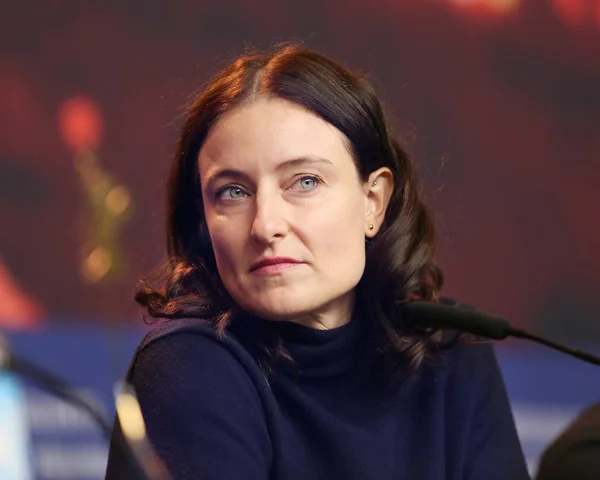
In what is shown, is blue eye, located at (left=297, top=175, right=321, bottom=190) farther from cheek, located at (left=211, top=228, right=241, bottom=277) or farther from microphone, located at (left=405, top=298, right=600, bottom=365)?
microphone, located at (left=405, top=298, right=600, bottom=365)

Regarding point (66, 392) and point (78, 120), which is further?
point (78, 120)

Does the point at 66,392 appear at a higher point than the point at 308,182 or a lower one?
lower

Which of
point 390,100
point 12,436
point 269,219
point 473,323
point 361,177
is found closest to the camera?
point 12,436

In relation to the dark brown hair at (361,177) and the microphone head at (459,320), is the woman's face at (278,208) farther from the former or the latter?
the microphone head at (459,320)

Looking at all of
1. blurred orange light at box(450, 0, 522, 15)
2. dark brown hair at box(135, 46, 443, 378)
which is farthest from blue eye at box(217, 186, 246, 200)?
blurred orange light at box(450, 0, 522, 15)

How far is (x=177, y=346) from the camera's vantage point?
1.38 metres

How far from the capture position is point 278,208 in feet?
4.52

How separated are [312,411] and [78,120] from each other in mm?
1678

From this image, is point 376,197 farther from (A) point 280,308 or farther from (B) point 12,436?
(B) point 12,436

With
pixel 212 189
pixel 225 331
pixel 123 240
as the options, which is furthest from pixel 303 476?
pixel 123 240

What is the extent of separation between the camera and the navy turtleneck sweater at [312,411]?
51.4 inches

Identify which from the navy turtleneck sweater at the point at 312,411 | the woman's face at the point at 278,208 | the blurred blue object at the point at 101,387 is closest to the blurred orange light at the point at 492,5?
the blurred blue object at the point at 101,387

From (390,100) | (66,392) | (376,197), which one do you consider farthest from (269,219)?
(390,100)

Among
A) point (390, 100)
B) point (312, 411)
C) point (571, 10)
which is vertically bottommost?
point (312, 411)
